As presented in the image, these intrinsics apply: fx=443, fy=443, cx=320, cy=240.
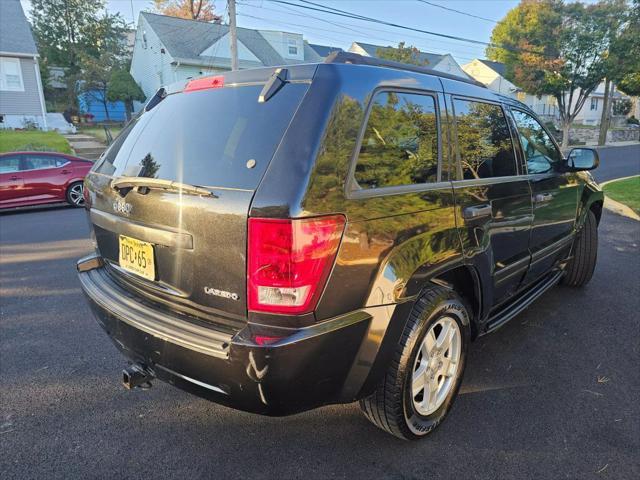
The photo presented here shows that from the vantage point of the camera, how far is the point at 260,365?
175 cm

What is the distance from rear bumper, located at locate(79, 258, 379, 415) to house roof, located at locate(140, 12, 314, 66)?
24.0 m

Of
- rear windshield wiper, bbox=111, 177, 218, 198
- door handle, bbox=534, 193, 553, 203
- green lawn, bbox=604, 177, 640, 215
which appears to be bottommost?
green lawn, bbox=604, 177, 640, 215

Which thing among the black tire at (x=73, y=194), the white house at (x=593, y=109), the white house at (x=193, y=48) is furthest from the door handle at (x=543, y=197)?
the white house at (x=593, y=109)

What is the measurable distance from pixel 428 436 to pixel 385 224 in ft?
4.21

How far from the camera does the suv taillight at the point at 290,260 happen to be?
5.67ft

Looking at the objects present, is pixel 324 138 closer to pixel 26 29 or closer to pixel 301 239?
pixel 301 239

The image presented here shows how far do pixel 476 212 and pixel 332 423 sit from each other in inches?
57.5

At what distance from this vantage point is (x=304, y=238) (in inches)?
68.2

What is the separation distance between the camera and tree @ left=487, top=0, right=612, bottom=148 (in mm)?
25734

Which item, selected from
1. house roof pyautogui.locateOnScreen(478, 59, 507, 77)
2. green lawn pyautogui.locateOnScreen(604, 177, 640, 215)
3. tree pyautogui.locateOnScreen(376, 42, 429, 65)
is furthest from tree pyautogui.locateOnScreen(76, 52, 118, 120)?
house roof pyautogui.locateOnScreen(478, 59, 507, 77)

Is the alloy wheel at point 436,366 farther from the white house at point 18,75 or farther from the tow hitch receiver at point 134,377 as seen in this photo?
the white house at point 18,75

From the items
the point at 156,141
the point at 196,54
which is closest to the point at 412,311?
the point at 156,141

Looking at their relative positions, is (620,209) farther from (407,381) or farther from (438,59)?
(438,59)

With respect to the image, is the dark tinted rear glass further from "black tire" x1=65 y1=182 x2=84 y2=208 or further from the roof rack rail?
"black tire" x1=65 y1=182 x2=84 y2=208
